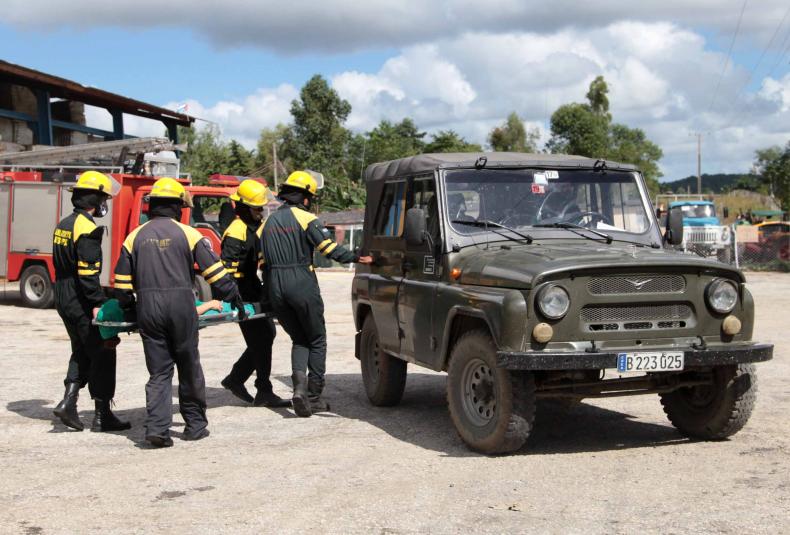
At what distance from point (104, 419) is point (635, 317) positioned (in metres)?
4.23

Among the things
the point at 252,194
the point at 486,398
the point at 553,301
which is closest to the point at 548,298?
the point at 553,301

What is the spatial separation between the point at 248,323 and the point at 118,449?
6.92 feet

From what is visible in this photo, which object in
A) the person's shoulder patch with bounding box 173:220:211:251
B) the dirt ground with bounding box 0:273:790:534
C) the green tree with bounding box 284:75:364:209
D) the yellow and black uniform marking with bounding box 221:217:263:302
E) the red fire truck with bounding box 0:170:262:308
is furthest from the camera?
the green tree with bounding box 284:75:364:209

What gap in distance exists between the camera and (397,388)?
915 cm

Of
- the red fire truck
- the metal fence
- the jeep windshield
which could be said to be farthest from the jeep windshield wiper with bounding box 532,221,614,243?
the metal fence

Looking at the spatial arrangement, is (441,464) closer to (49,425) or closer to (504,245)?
(504,245)

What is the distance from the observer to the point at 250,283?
372 inches

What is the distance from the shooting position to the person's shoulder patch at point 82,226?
8086 millimetres

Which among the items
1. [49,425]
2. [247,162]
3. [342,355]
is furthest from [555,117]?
[49,425]

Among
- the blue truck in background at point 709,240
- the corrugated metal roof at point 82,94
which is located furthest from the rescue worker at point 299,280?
the blue truck in background at point 709,240

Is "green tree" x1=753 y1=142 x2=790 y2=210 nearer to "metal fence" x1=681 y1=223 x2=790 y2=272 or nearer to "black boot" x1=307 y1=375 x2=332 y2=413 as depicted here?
"metal fence" x1=681 y1=223 x2=790 y2=272

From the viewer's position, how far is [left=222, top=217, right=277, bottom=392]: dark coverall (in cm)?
931

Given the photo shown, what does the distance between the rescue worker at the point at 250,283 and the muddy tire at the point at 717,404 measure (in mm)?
3508

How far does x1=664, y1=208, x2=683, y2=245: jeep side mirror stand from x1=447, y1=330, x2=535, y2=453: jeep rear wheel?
2011 millimetres
